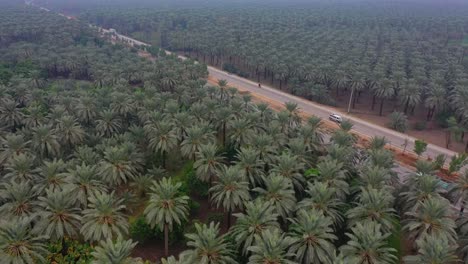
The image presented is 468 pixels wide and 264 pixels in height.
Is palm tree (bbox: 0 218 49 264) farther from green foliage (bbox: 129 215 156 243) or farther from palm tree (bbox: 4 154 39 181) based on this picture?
green foliage (bbox: 129 215 156 243)

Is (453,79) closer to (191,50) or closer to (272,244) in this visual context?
(272,244)

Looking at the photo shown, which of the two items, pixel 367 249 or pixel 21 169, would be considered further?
pixel 21 169

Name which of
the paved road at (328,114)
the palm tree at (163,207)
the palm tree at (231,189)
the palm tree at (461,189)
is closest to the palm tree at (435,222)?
the palm tree at (461,189)

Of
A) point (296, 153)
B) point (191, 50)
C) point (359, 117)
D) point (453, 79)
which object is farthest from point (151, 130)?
point (191, 50)

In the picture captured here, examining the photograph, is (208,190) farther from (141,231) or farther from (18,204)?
(18,204)

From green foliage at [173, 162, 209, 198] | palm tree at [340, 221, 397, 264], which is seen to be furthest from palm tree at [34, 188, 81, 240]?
palm tree at [340, 221, 397, 264]

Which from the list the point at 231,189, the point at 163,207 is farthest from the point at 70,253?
the point at 231,189

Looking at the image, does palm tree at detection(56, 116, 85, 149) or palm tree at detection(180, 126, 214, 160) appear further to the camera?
palm tree at detection(56, 116, 85, 149)
